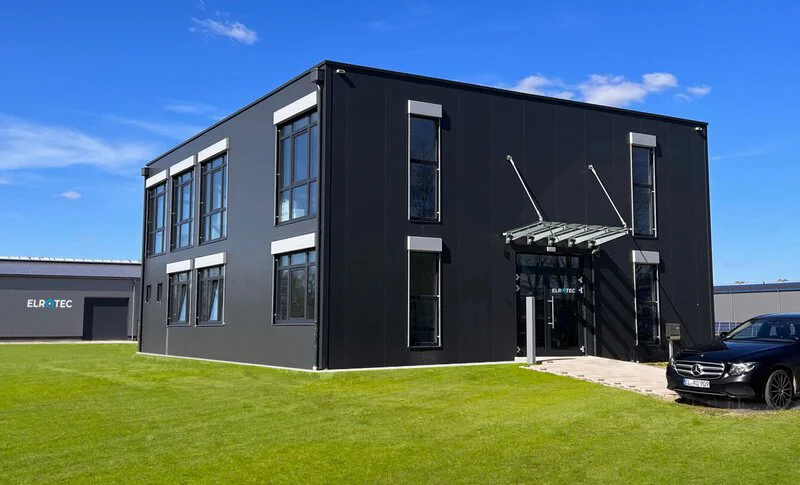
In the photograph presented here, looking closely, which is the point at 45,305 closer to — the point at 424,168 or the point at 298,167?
the point at 298,167

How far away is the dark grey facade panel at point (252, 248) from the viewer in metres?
18.5

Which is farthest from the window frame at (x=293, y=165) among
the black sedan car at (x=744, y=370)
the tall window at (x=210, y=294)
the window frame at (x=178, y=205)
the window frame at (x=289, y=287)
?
the black sedan car at (x=744, y=370)

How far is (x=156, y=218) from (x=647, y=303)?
1873 cm

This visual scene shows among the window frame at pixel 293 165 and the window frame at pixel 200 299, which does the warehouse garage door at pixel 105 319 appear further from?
the window frame at pixel 293 165

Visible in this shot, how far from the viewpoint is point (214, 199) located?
23891mm

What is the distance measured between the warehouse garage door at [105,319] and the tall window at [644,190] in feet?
116

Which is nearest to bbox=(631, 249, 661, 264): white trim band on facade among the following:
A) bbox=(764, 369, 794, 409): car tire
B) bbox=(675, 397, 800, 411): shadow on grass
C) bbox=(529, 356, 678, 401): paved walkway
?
bbox=(529, 356, 678, 401): paved walkway

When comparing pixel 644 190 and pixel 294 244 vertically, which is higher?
pixel 644 190

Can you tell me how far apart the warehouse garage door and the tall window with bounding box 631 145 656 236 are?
35.3 m

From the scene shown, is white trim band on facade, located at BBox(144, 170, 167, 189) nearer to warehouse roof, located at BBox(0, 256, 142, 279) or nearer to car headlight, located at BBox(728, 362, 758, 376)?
warehouse roof, located at BBox(0, 256, 142, 279)

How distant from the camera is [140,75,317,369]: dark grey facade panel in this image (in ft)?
60.8

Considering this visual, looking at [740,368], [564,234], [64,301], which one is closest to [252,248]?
[564,234]

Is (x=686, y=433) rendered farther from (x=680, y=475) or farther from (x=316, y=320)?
(x=316, y=320)

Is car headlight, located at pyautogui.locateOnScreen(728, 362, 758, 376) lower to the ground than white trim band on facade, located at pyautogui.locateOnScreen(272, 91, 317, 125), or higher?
lower
